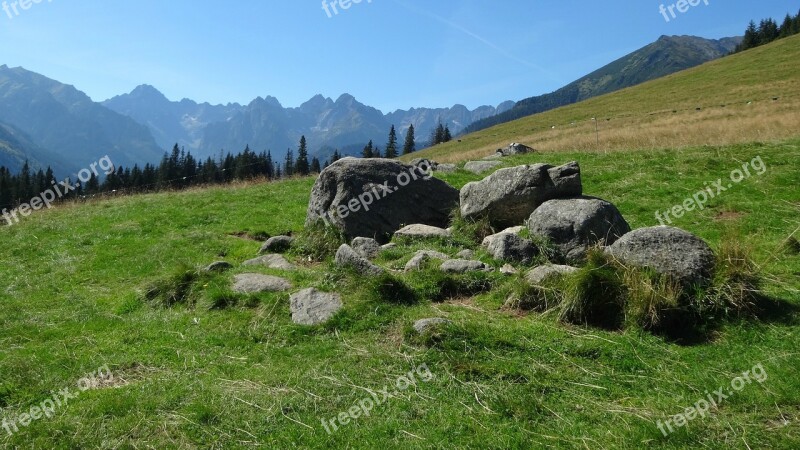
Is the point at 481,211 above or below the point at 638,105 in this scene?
below

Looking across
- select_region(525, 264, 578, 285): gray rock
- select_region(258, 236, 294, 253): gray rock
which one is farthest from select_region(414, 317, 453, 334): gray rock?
select_region(258, 236, 294, 253): gray rock

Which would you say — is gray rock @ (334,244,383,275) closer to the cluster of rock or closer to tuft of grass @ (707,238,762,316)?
the cluster of rock

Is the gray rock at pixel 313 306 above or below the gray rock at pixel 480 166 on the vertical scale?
below

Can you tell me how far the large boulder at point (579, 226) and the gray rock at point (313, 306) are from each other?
16.4ft

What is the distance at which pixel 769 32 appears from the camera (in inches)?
4316

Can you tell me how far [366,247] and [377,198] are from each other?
9.53 feet

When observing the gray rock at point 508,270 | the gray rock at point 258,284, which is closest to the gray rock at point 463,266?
the gray rock at point 508,270

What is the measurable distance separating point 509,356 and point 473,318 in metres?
1.21

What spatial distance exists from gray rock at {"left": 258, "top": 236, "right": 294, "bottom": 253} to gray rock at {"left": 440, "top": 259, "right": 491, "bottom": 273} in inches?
239

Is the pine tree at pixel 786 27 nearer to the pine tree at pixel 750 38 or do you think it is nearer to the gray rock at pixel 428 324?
the pine tree at pixel 750 38

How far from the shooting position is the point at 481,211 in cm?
1337

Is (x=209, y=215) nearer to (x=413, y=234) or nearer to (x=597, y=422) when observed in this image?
(x=413, y=234)

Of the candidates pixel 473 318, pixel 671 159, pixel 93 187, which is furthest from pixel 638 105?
pixel 93 187

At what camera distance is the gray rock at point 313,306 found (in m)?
9.04
